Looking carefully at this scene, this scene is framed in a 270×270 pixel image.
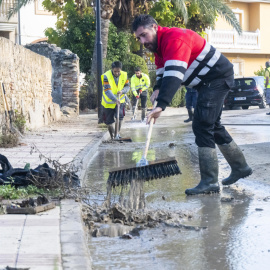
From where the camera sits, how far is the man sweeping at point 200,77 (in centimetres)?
678

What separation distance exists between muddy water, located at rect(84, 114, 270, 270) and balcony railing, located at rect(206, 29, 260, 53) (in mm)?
39623

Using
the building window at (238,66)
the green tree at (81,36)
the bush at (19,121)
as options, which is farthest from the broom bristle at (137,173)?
the building window at (238,66)

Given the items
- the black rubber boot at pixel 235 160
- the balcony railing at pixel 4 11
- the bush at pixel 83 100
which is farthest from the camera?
the balcony railing at pixel 4 11

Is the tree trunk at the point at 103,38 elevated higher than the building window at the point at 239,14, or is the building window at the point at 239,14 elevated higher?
the building window at the point at 239,14

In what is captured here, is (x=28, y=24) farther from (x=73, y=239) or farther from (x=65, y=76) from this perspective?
(x=73, y=239)

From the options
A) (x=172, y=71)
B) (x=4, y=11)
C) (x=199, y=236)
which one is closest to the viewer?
(x=199, y=236)

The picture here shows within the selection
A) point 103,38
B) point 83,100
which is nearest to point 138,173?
point 83,100

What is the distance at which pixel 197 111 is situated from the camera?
7.37m

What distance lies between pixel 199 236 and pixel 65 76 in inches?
792

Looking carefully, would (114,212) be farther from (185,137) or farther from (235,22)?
(235,22)

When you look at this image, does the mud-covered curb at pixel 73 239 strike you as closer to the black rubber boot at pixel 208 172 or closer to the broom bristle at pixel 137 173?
the broom bristle at pixel 137 173

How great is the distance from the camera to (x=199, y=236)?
213 inches

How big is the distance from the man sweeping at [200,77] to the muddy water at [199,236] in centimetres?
36

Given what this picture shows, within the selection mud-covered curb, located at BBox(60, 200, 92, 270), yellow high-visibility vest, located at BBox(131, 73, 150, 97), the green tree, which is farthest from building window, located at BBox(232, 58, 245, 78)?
mud-covered curb, located at BBox(60, 200, 92, 270)
